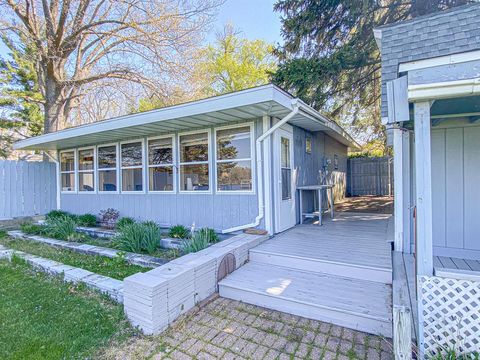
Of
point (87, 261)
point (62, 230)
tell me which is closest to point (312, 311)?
point (87, 261)

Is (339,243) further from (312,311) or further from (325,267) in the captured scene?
(312,311)

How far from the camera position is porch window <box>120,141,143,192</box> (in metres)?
6.87

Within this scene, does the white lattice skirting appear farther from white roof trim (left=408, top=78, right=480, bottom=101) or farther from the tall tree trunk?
the tall tree trunk

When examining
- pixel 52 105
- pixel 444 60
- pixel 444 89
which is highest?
pixel 52 105

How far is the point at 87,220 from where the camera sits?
294 inches

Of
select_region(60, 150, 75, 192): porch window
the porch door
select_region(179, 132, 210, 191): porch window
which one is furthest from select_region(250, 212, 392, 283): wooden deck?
select_region(60, 150, 75, 192): porch window

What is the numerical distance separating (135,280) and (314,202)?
566 centimetres

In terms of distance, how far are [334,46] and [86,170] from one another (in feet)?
28.1

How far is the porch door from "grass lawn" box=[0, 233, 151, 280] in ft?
8.50

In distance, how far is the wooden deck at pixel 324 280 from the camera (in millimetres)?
2754

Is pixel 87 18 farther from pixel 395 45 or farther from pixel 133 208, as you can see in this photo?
pixel 395 45

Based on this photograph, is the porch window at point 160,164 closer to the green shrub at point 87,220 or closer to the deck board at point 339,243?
the green shrub at point 87,220

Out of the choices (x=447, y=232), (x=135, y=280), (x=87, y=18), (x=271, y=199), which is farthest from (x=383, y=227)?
(x=87, y=18)

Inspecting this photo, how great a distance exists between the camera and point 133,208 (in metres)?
6.98
